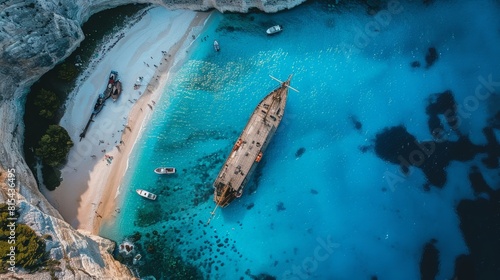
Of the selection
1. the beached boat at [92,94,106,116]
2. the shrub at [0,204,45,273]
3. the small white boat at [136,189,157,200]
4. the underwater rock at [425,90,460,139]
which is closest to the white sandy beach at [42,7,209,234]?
the beached boat at [92,94,106,116]

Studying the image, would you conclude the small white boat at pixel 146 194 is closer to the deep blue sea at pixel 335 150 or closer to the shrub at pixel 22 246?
the deep blue sea at pixel 335 150

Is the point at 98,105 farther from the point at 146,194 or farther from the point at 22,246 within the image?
the point at 22,246

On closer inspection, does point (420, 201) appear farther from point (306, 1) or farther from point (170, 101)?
point (170, 101)

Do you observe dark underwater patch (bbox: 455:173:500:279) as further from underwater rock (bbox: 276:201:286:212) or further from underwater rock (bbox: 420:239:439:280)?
underwater rock (bbox: 276:201:286:212)

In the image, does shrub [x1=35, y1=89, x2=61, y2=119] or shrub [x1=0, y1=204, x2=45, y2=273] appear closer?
shrub [x1=0, y1=204, x2=45, y2=273]

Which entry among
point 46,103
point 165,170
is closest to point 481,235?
point 165,170

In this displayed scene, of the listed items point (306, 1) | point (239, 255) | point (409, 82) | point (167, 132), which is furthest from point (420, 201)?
point (167, 132)
